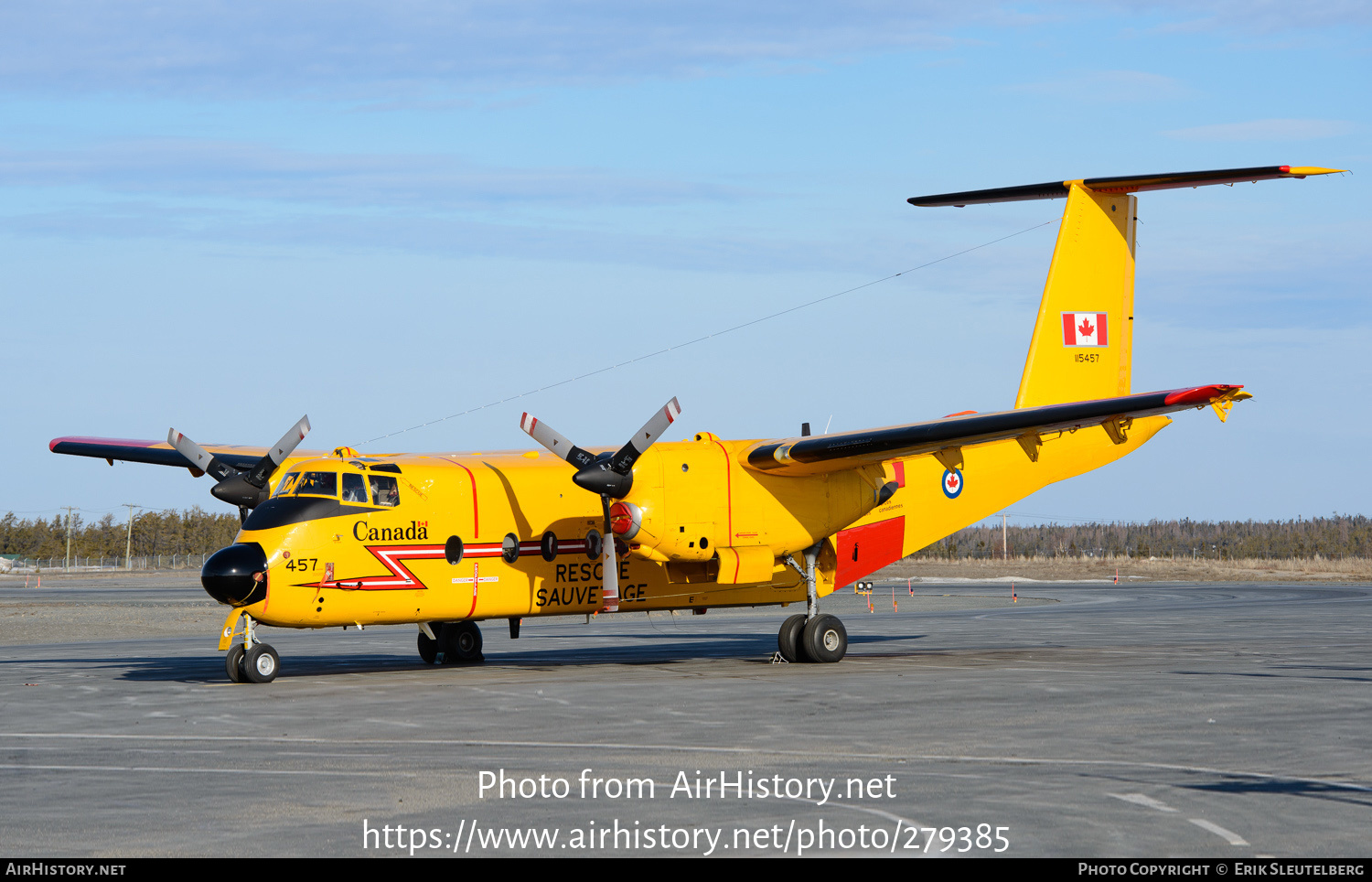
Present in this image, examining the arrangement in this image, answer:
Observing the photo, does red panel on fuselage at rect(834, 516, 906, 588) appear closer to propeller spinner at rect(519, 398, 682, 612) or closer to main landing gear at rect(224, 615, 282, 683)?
propeller spinner at rect(519, 398, 682, 612)

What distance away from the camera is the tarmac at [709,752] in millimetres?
9234

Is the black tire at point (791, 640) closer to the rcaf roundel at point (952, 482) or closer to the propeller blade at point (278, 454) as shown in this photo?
the rcaf roundel at point (952, 482)

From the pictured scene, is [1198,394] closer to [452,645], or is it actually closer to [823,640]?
[823,640]

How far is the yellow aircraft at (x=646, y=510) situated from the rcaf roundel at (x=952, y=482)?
1.4 inches

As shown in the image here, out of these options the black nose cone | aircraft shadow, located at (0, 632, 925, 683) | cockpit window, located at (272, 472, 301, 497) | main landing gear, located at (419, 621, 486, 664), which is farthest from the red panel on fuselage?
the black nose cone

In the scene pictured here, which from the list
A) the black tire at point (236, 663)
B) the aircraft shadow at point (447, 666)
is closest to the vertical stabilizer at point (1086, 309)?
the aircraft shadow at point (447, 666)

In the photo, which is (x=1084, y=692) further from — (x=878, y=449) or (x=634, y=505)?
(x=634, y=505)

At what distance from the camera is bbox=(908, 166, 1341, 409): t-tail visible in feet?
88.6

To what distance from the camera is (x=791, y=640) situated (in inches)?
929

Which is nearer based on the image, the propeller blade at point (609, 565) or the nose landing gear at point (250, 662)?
the nose landing gear at point (250, 662)

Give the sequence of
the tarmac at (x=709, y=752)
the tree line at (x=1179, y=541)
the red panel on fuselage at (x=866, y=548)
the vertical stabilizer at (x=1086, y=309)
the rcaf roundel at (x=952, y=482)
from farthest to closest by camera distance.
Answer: the tree line at (x=1179, y=541) < the vertical stabilizer at (x=1086, y=309) < the rcaf roundel at (x=952, y=482) < the red panel on fuselage at (x=866, y=548) < the tarmac at (x=709, y=752)

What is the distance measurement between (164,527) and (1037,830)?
14904 centimetres

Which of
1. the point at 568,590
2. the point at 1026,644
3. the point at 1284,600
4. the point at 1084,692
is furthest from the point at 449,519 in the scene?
the point at 1284,600

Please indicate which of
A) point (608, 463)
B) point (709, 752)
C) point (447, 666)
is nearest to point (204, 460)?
point (447, 666)
